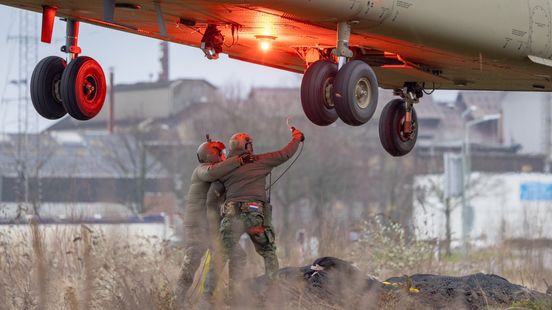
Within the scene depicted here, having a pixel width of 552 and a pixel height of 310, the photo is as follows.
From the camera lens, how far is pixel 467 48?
569 inches

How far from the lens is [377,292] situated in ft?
39.9

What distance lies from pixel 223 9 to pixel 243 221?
2.46 m

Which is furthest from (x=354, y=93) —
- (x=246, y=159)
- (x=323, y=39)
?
(x=246, y=159)

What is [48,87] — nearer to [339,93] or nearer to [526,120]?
[339,93]

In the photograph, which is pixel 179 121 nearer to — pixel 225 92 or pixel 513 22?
pixel 225 92

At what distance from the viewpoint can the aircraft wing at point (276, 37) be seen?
12.8 meters

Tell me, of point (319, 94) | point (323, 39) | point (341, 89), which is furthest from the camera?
point (323, 39)

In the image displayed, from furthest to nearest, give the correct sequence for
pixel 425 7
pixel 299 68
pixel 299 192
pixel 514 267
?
pixel 299 192, pixel 514 267, pixel 299 68, pixel 425 7

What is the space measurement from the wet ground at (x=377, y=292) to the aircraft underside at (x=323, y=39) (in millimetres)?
1755

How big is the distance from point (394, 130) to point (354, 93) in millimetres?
4509

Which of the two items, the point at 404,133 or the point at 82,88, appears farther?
the point at 404,133

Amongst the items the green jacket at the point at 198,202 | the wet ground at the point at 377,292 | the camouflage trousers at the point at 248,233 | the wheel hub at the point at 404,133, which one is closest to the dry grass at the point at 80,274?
the green jacket at the point at 198,202

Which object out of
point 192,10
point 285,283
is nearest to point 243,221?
point 285,283

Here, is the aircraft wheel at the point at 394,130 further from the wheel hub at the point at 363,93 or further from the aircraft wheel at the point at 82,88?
the aircraft wheel at the point at 82,88
